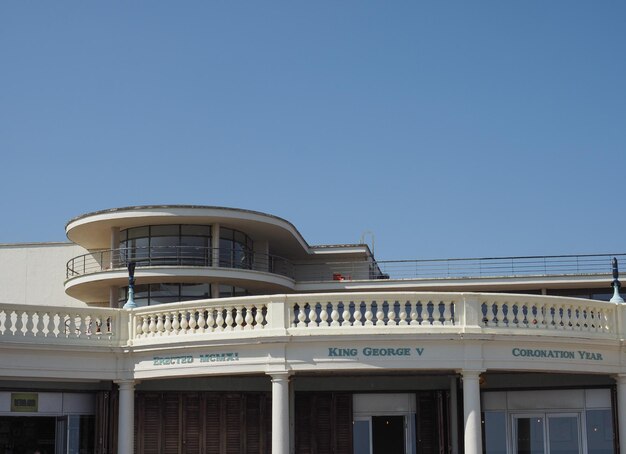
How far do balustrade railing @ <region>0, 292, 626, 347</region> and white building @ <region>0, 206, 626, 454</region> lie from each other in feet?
0.14

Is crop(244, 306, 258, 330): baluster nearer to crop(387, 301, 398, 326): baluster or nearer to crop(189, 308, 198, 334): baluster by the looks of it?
crop(189, 308, 198, 334): baluster

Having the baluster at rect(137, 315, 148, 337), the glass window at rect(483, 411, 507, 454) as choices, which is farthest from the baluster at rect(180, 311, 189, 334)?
the glass window at rect(483, 411, 507, 454)

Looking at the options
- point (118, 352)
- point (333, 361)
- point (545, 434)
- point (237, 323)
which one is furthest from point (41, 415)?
point (545, 434)

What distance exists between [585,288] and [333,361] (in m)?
24.9

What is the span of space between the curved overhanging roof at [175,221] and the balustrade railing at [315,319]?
54.0 feet

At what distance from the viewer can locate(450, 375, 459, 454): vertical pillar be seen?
1147 inches

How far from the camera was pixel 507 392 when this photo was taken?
95.6ft

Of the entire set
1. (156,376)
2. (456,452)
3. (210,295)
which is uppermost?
(210,295)

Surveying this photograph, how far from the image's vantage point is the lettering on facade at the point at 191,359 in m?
24.5

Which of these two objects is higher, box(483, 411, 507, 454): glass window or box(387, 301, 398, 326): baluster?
box(387, 301, 398, 326): baluster

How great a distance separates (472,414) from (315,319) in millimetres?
4224

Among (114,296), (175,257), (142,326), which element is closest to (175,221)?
(175,257)

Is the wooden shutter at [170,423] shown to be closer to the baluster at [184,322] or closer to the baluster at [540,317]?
the baluster at [184,322]

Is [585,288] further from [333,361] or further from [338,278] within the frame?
[333,361]
